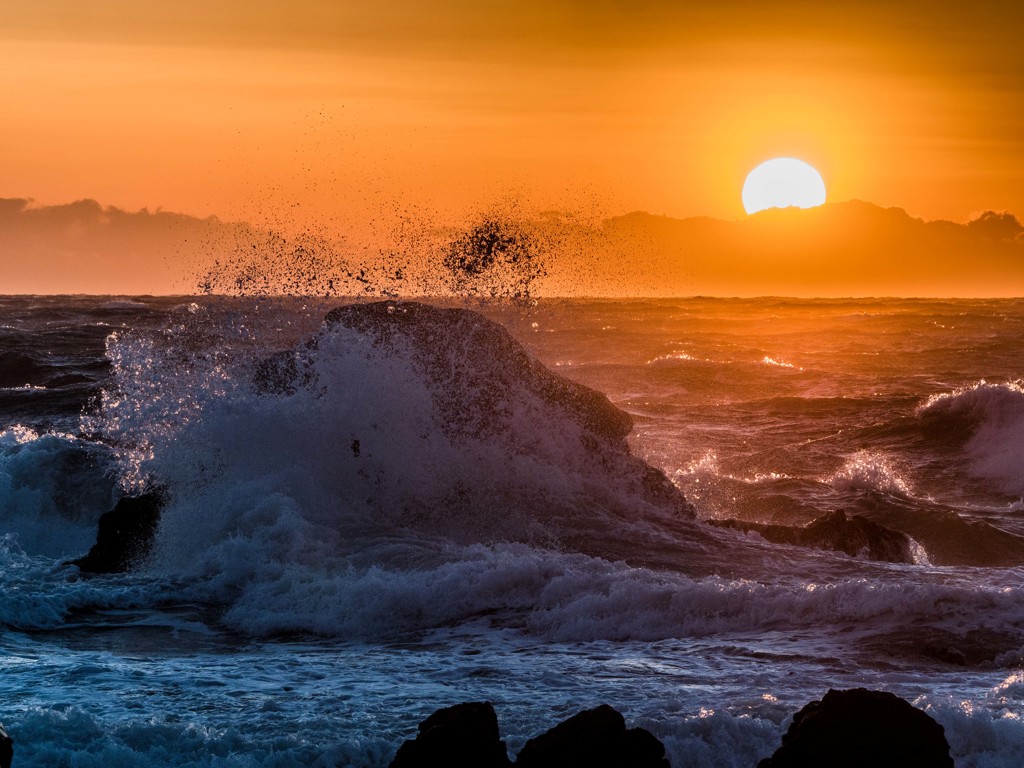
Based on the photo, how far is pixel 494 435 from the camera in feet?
44.9

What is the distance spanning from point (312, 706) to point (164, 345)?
1052cm

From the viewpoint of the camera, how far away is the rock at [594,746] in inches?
227

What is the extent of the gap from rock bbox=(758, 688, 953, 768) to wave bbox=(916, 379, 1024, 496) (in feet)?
43.8

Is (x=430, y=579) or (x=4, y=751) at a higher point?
(x=4, y=751)

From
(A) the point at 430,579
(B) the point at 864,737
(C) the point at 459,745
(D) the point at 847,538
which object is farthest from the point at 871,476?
(C) the point at 459,745

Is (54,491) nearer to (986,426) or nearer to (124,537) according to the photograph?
(124,537)

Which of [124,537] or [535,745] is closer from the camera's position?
[535,745]

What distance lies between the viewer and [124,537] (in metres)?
11.6

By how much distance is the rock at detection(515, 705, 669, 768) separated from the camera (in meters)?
5.77

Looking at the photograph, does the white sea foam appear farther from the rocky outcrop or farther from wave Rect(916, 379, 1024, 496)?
the rocky outcrop

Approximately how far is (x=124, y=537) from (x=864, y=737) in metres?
7.98

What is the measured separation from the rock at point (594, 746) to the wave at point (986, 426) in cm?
1389

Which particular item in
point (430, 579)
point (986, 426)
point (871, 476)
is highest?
point (986, 426)

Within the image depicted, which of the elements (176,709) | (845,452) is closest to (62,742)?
(176,709)
